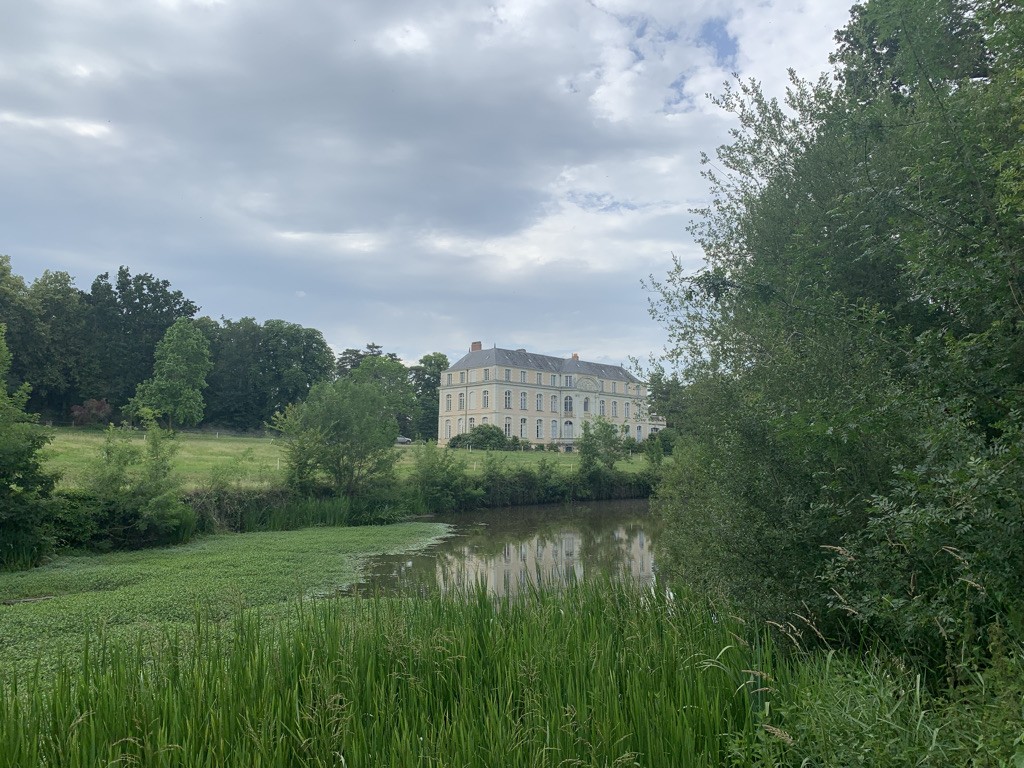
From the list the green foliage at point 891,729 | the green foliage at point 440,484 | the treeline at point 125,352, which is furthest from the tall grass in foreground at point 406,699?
the treeline at point 125,352

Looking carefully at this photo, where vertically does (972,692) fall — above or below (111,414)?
below

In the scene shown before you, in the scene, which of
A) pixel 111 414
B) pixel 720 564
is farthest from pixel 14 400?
pixel 111 414

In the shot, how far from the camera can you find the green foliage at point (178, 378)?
40.7 m

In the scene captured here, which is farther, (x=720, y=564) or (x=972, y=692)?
(x=720, y=564)

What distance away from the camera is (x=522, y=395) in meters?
63.8

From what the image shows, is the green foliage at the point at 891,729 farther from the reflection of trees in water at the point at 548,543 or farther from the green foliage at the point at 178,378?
the green foliage at the point at 178,378

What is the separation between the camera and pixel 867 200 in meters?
5.41

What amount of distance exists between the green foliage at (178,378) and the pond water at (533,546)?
24686 mm

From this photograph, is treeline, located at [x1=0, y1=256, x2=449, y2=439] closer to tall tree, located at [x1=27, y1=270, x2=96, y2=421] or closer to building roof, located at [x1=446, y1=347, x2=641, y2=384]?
tall tree, located at [x1=27, y1=270, x2=96, y2=421]

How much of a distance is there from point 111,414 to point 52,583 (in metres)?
36.0

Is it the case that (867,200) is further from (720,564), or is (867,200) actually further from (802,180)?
(720,564)

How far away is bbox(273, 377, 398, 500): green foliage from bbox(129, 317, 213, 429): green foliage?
21764 mm

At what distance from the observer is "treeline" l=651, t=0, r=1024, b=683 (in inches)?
140

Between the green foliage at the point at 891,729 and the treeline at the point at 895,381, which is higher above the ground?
the treeline at the point at 895,381
